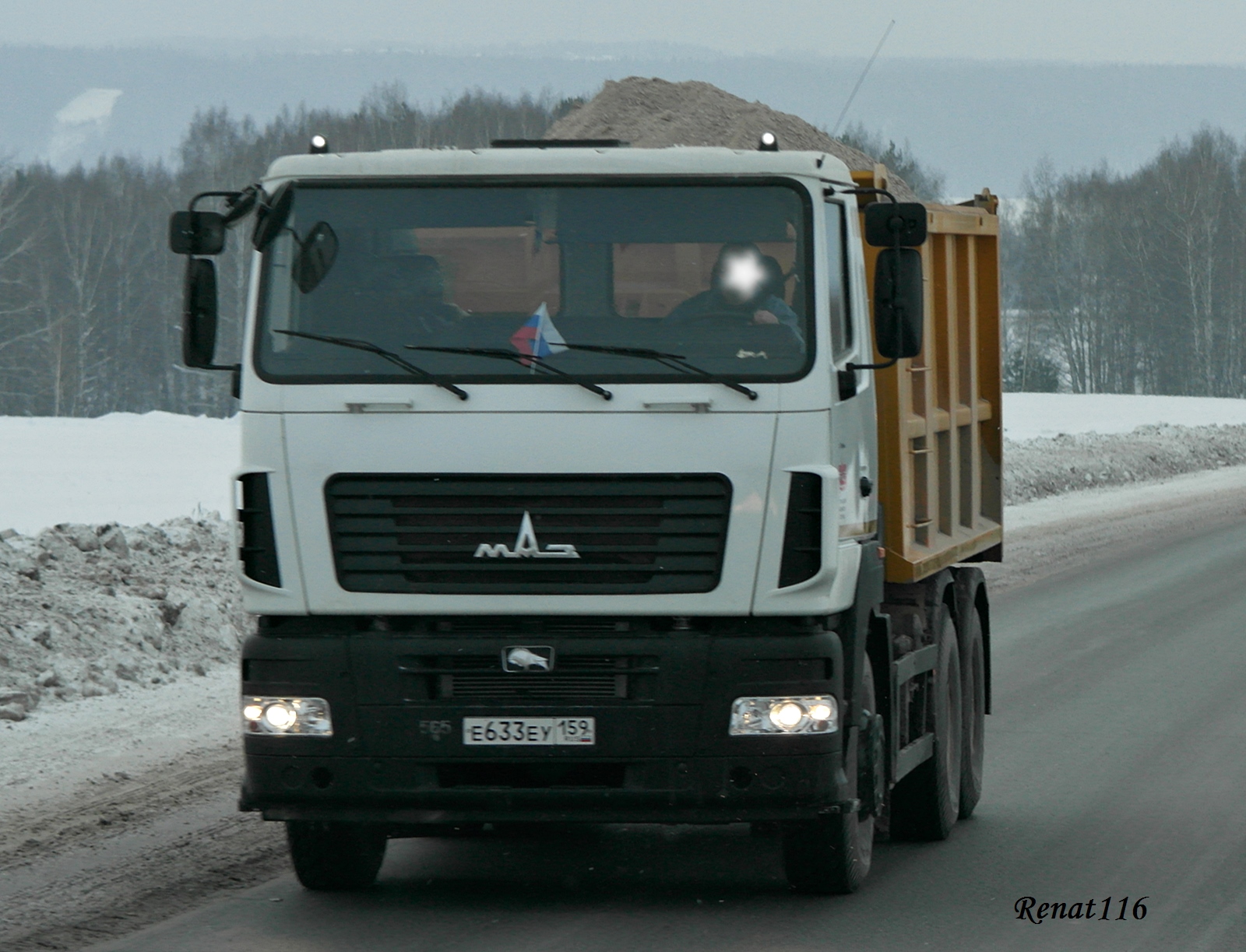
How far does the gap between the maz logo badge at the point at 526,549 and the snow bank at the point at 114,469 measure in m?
10.9

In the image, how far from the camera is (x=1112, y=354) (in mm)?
92812

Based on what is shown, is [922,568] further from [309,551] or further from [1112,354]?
[1112,354]

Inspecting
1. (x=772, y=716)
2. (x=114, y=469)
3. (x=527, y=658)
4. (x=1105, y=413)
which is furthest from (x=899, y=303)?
(x=1105, y=413)

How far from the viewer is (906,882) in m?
7.19

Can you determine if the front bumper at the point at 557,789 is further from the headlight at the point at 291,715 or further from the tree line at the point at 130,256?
the tree line at the point at 130,256

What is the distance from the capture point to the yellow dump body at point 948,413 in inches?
289

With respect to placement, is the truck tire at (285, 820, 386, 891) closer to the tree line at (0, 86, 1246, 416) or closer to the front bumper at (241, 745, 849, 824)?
the front bumper at (241, 745, 849, 824)

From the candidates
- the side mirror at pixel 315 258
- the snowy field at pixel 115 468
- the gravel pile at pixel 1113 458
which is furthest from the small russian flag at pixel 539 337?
the gravel pile at pixel 1113 458

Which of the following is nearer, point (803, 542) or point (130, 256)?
point (803, 542)

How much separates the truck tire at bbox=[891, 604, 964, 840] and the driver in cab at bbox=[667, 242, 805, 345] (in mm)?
2096

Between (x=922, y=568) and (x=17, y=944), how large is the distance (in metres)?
3.46

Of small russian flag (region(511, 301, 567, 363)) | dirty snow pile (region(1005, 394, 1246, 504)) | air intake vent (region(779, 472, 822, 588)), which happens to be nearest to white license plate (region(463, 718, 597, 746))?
air intake vent (region(779, 472, 822, 588))

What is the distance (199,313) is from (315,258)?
43cm

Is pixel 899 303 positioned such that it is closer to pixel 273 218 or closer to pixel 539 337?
pixel 539 337
